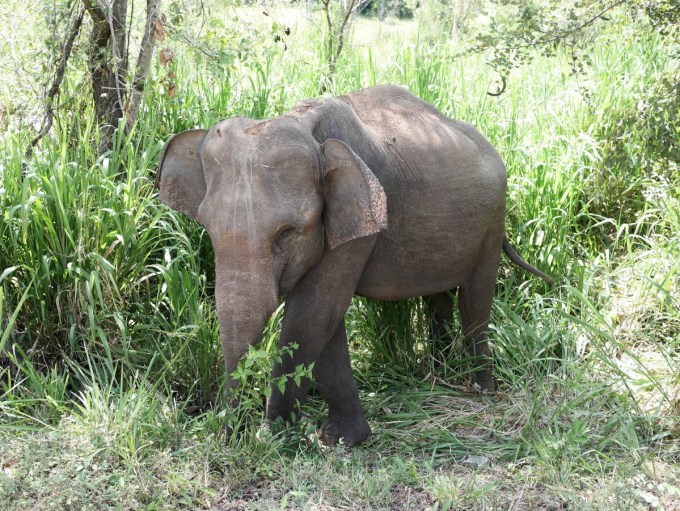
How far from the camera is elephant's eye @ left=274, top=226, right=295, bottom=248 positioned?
11.1ft

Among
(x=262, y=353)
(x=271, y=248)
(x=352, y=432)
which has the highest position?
(x=271, y=248)

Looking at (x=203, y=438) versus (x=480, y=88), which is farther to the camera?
(x=480, y=88)

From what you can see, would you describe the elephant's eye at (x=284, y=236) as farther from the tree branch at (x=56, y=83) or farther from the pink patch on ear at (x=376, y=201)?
the tree branch at (x=56, y=83)

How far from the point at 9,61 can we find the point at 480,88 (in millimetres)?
3543

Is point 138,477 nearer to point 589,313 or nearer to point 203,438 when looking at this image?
point 203,438

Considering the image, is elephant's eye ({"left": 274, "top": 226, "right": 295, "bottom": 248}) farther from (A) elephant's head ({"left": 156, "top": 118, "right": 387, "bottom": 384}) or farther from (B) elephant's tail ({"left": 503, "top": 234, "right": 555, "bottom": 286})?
(B) elephant's tail ({"left": 503, "top": 234, "right": 555, "bottom": 286})

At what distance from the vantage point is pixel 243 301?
3.28m

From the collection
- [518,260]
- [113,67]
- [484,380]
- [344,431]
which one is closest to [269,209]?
[344,431]

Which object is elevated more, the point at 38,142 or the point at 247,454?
the point at 38,142

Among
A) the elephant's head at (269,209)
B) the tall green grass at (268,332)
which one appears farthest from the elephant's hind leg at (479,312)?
the elephant's head at (269,209)

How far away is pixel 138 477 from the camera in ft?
11.2

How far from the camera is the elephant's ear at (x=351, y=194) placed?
137 inches

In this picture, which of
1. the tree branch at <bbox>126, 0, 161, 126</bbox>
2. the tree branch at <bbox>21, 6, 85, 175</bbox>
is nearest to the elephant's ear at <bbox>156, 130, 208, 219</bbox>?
the tree branch at <bbox>21, 6, 85, 175</bbox>

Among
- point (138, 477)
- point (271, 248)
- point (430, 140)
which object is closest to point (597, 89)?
point (430, 140)
